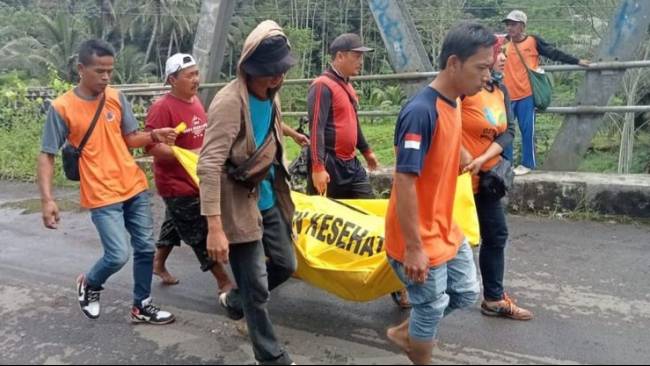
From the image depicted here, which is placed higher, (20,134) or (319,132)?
(319,132)

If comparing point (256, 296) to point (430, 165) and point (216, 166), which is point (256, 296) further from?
point (430, 165)

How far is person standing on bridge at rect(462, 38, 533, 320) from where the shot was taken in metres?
3.66

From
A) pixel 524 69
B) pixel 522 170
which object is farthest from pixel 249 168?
pixel 524 69

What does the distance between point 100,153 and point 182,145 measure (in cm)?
55

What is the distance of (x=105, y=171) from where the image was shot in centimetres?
381

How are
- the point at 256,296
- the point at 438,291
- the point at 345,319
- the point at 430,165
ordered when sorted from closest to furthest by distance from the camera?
the point at 430,165
the point at 438,291
the point at 256,296
the point at 345,319

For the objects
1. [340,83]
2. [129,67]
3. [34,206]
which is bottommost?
[34,206]

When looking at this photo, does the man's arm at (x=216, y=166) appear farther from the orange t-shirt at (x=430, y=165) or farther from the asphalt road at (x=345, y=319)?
the asphalt road at (x=345, y=319)

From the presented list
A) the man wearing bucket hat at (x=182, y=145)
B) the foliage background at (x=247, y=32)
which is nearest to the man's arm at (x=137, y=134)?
the man wearing bucket hat at (x=182, y=145)

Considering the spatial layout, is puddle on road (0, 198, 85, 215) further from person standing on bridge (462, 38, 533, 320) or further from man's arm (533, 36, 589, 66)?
man's arm (533, 36, 589, 66)

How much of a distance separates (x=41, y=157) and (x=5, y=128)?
28.7 feet

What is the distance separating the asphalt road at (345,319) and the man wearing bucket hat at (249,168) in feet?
1.70

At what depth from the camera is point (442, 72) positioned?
2.75 meters

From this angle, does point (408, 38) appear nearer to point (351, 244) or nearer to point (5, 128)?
point (351, 244)
